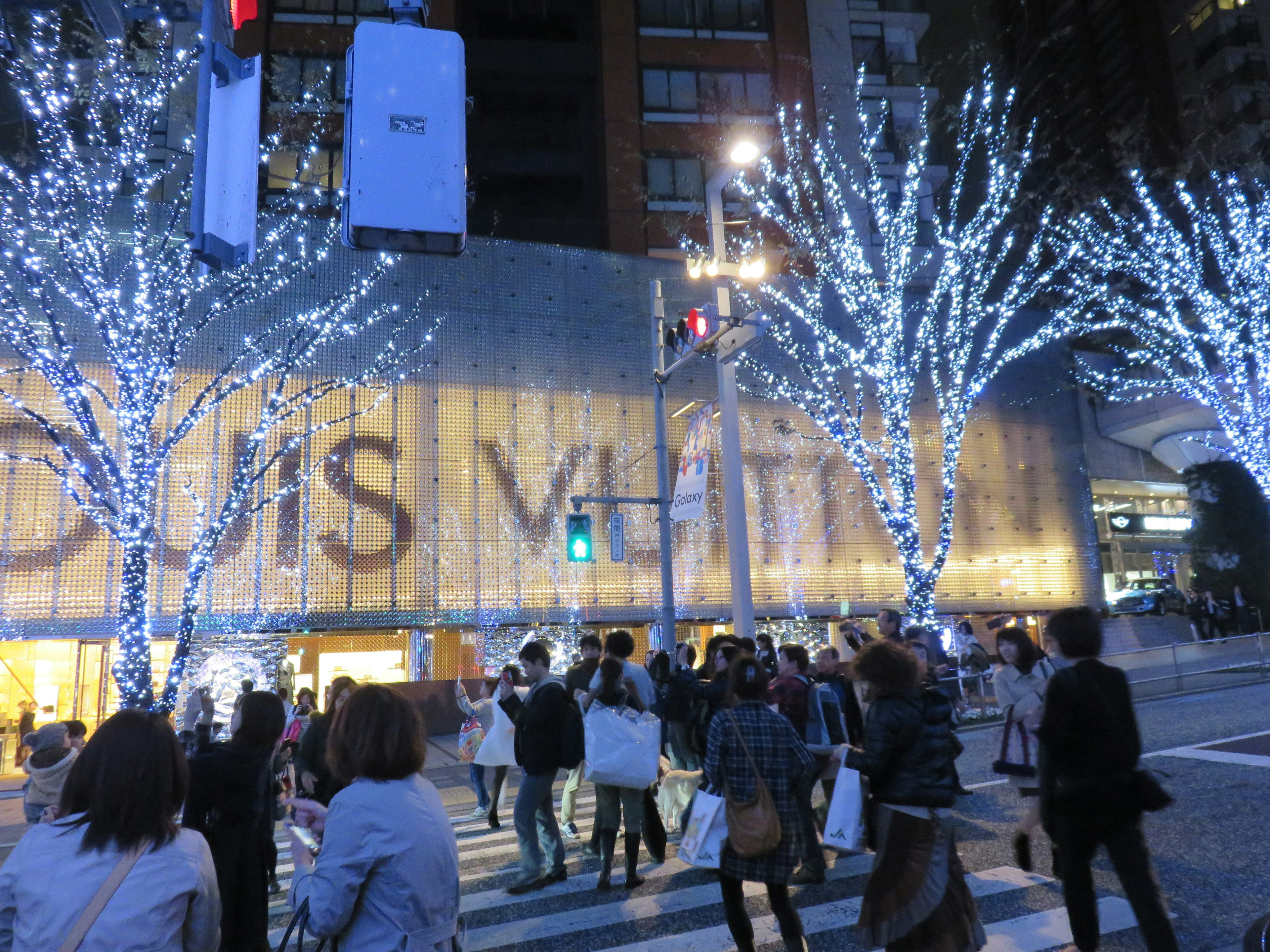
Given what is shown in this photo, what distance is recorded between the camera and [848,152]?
26.3 m

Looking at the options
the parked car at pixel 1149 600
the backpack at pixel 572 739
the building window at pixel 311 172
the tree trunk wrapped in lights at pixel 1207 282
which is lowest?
the backpack at pixel 572 739

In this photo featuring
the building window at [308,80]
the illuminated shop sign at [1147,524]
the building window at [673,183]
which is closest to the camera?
the building window at [308,80]

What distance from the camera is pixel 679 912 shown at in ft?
18.4

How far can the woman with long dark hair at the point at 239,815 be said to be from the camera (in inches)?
164

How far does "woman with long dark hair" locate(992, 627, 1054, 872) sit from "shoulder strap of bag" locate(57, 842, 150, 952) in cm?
441

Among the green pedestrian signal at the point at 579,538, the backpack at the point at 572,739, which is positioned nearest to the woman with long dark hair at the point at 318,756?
the backpack at the point at 572,739

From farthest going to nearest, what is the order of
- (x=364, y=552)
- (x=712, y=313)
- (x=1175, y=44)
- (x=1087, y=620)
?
1. (x=1175, y=44)
2. (x=364, y=552)
3. (x=712, y=313)
4. (x=1087, y=620)

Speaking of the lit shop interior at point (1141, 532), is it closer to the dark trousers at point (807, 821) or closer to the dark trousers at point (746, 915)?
the dark trousers at point (807, 821)

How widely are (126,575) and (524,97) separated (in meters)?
21.6

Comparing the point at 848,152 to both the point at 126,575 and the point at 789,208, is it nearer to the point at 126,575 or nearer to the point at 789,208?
the point at 789,208

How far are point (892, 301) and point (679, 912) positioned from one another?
53.9 feet

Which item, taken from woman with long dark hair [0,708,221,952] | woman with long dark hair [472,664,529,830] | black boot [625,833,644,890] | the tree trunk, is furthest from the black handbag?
the tree trunk

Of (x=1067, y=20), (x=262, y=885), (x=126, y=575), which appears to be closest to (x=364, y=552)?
(x=126, y=575)

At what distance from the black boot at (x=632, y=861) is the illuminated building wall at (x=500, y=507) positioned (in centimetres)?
1274
